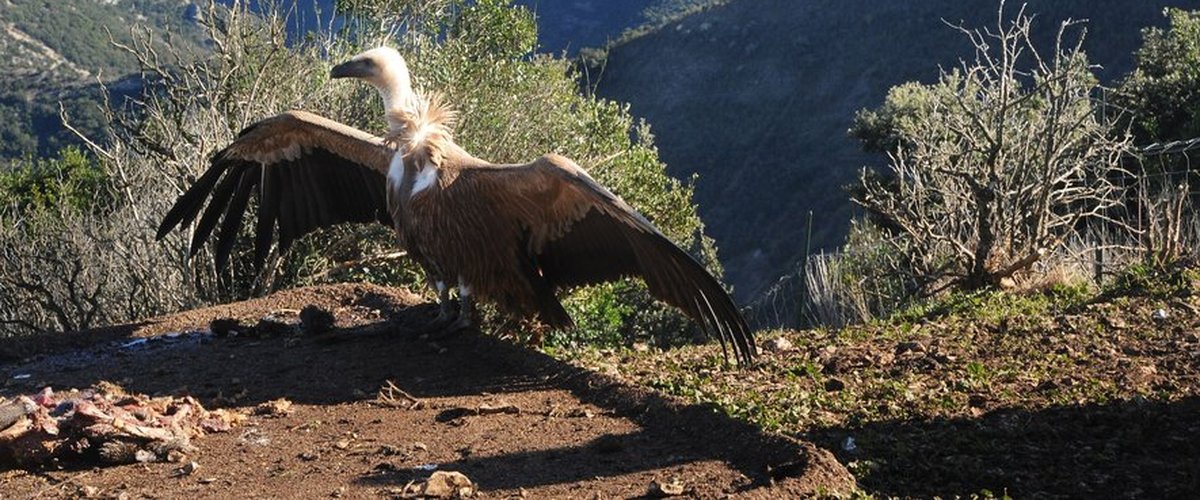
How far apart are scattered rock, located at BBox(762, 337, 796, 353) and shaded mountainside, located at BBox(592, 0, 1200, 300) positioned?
1137 inches

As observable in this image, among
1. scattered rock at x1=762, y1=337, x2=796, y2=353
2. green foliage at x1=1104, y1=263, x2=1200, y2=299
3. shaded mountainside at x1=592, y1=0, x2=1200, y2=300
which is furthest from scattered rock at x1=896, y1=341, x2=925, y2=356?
shaded mountainside at x1=592, y1=0, x2=1200, y2=300

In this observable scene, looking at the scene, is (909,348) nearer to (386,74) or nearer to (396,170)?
(396,170)

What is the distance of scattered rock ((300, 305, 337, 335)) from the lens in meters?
7.79

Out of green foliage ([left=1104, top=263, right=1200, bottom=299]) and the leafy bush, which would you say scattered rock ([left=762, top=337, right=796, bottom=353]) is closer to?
green foliage ([left=1104, top=263, right=1200, bottom=299])

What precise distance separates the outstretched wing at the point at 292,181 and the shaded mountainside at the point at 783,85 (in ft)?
92.2

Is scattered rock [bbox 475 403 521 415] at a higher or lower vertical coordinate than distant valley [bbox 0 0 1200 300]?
lower

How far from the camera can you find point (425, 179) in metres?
6.92

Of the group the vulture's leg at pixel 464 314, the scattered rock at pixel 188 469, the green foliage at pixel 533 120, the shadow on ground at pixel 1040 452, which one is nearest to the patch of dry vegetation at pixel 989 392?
the shadow on ground at pixel 1040 452

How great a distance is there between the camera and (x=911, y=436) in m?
5.00

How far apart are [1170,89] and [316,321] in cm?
1718

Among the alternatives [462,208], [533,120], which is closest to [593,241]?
[462,208]

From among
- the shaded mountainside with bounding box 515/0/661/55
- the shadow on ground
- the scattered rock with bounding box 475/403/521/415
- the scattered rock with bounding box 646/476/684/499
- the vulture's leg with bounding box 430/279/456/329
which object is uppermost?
the shaded mountainside with bounding box 515/0/661/55

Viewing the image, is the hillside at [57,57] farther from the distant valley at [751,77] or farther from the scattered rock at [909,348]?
the scattered rock at [909,348]

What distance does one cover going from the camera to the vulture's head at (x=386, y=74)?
736cm
